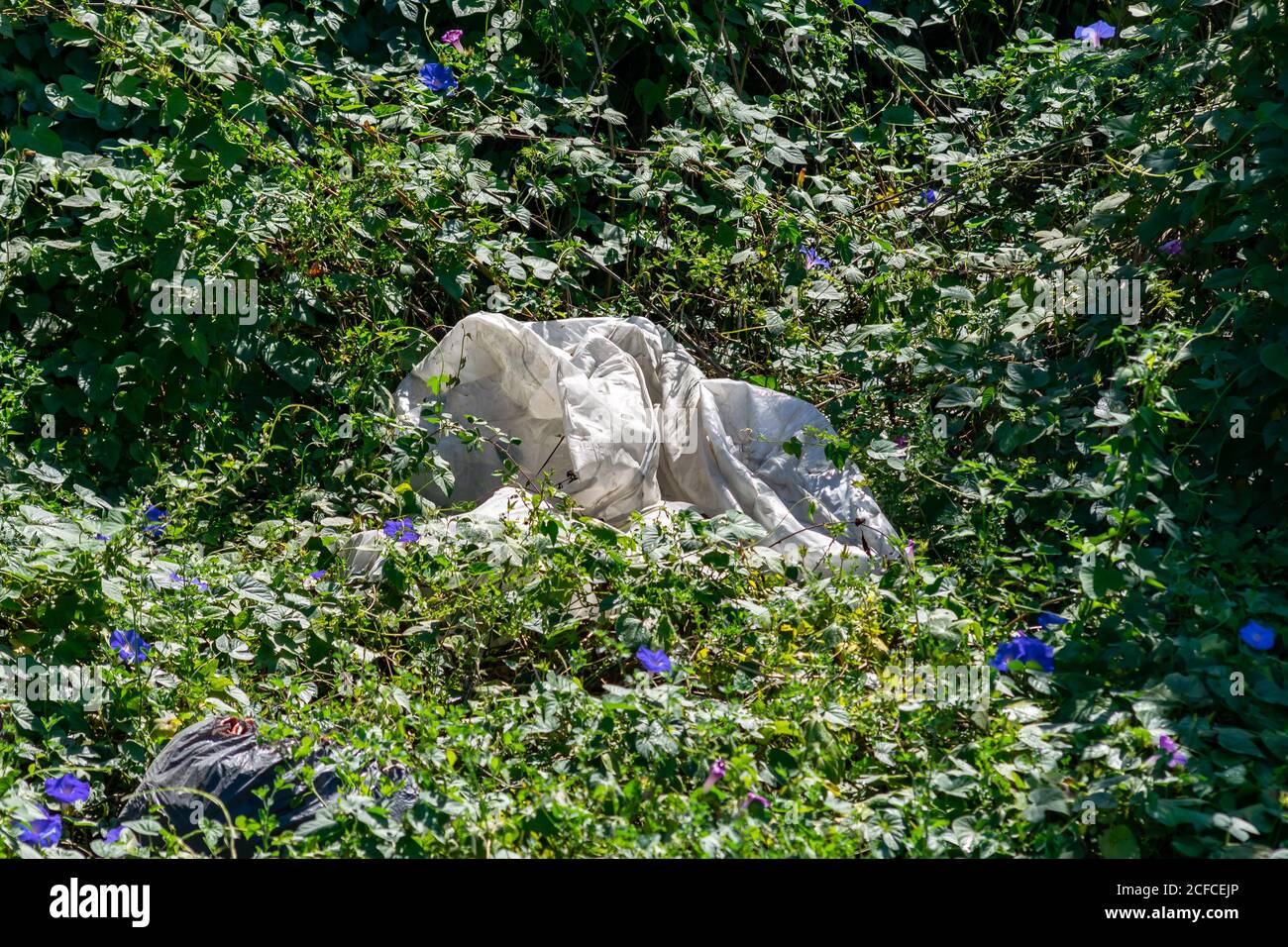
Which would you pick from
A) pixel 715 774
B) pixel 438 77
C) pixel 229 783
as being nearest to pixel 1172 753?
pixel 715 774

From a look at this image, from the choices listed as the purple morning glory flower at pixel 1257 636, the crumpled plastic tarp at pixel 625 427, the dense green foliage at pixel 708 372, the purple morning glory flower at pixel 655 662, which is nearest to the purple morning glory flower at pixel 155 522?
the dense green foliage at pixel 708 372

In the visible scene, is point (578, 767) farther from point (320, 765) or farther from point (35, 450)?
point (35, 450)

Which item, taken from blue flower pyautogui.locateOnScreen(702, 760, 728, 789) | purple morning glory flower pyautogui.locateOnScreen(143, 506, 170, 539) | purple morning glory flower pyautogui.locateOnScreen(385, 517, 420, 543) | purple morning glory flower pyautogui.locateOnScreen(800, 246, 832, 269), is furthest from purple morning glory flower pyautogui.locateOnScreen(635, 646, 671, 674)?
purple morning glory flower pyautogui.locateOnScreen(800, 246, 832, 269)

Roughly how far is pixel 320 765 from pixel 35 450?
144cm

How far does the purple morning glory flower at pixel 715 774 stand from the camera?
1875 millimetres

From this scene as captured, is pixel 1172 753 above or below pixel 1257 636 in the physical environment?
below

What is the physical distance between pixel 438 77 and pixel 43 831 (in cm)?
254

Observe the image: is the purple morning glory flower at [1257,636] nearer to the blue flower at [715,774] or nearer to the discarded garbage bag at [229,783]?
the blue flower at [715,774]

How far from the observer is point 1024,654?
217 centimetres

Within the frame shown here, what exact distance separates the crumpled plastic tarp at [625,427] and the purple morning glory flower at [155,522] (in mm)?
633

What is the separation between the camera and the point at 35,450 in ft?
9.73

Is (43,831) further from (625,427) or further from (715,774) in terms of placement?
(625,427)
